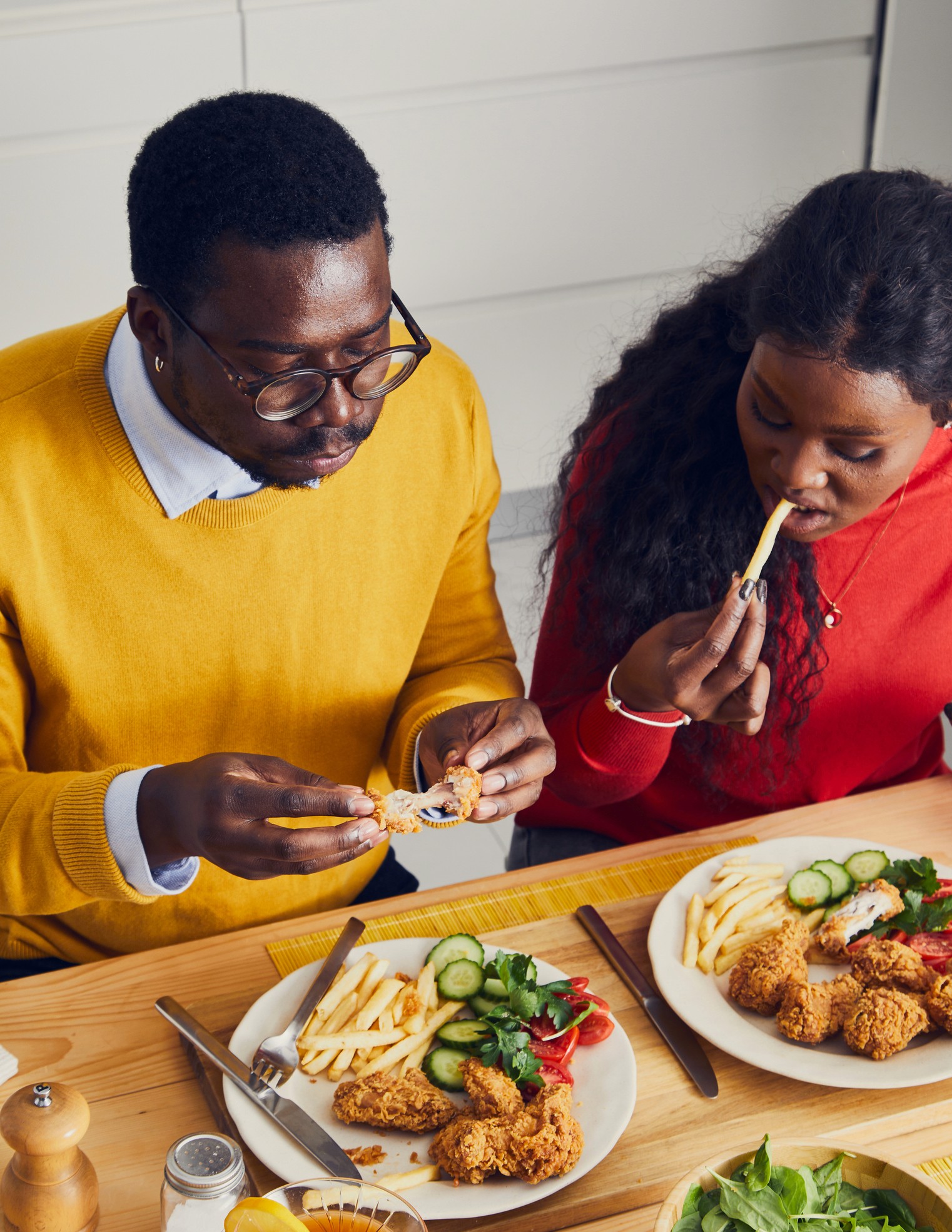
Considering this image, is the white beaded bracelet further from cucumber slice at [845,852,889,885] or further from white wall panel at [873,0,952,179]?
white wall panel at [873,0,952,179]

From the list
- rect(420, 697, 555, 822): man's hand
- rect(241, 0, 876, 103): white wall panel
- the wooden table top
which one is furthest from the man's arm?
rect(241, 0, 876, 103): white wall panel

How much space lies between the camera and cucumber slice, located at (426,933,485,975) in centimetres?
125

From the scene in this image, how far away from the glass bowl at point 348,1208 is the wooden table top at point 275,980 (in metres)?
0.19

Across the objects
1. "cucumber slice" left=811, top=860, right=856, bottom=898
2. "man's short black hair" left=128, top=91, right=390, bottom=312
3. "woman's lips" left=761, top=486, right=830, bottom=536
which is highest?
"man's short black hair" left=128, top=91, right=390, bottom=312

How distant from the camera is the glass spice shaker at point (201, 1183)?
2.92ft

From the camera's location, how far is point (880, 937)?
4.28 ft

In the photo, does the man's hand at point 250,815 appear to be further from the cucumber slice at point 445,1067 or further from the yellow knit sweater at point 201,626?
the cucumber slice at point 445,1067

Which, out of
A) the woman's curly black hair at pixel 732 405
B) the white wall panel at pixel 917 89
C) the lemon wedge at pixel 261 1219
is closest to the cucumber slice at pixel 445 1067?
the lemon wedge at pixel 261 1219

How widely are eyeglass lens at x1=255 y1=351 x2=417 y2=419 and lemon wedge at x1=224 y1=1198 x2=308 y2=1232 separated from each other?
27.8 inches

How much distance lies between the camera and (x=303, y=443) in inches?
49.4

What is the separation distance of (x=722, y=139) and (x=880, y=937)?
292 cm

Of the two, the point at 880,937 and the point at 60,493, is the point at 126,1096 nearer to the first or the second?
the point at 60,493

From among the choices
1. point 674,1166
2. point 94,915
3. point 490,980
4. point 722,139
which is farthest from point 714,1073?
point 722,139

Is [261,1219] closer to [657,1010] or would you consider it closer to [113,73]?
[657,1010]
